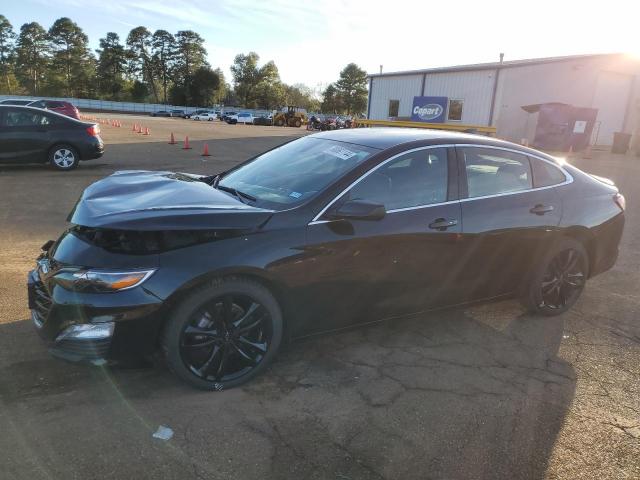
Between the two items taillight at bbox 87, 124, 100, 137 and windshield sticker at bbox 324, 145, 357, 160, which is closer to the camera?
windshield sticker at bbox 324, 145, 357, 160

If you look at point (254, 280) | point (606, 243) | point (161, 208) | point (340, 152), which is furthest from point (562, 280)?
point (161, 208)

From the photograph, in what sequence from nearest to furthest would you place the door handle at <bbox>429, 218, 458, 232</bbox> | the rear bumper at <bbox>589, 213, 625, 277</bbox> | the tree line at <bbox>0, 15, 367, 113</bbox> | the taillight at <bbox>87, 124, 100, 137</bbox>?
1. the door handle at <bbox>429, 218, 458, 232</bbox>
2. the rear bumper at <bbox>589, 213, 625, 277</bbox>
3. the taillight at <bbox>87, 124, 100, 137</bbox>
4. the tree line at <bbox>0, 15, 367, 113</bbox>

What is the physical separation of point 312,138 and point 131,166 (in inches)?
393

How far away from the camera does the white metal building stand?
27766 mm

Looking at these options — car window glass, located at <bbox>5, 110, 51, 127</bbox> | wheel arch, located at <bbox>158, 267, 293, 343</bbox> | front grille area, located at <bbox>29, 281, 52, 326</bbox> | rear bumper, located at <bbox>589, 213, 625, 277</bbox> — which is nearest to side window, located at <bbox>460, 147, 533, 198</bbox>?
rear bumper, located at <bbox>589, 213, 625, 277</bbox>

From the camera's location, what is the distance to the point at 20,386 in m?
2.95

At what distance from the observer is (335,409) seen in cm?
293

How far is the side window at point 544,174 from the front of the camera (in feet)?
13.7

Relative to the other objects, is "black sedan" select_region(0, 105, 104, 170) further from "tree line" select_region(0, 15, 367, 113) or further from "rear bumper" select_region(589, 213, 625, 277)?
"tree line" select_region(0, 15, 367, 113)

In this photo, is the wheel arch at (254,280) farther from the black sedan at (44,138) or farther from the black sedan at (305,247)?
the black sedan at (44,138)

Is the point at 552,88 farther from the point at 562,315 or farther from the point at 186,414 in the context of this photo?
the point at 186,414

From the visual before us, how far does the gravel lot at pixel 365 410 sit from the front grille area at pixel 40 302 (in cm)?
37

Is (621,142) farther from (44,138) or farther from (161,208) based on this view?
(161,208)

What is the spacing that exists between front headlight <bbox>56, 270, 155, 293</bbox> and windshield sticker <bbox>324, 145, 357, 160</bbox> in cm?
165
